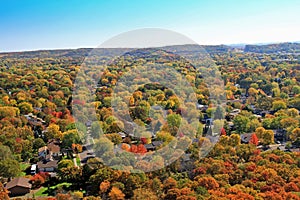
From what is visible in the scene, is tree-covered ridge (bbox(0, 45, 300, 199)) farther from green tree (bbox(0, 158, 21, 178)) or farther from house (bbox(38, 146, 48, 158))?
house (bbox(38, 146, 48, 158))

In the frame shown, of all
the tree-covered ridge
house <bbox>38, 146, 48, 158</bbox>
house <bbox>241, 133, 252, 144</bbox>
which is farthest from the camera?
house <bbox>241, 133, 252, 144</bbox>

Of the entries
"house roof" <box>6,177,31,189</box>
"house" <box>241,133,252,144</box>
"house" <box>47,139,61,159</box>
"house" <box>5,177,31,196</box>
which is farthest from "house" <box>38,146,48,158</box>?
"house" <box>241,133,252,144</box>

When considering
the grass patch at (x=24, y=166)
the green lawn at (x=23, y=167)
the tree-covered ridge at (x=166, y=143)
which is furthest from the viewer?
the grass patch at (x=24, y=166)

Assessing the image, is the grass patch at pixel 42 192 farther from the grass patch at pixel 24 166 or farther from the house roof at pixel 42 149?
the house roof at pixel 42 149

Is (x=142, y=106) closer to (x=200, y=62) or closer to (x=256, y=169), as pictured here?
(x=256, y=169)

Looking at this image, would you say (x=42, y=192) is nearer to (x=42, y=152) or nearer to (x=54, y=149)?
(x=42, y=152)

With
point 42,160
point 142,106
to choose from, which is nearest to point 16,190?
point 42,160

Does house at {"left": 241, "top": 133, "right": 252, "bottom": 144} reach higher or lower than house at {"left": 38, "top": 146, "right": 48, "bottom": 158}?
higher

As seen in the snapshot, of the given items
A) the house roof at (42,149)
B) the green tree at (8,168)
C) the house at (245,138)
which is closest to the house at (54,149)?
the house roof at (42,149)
